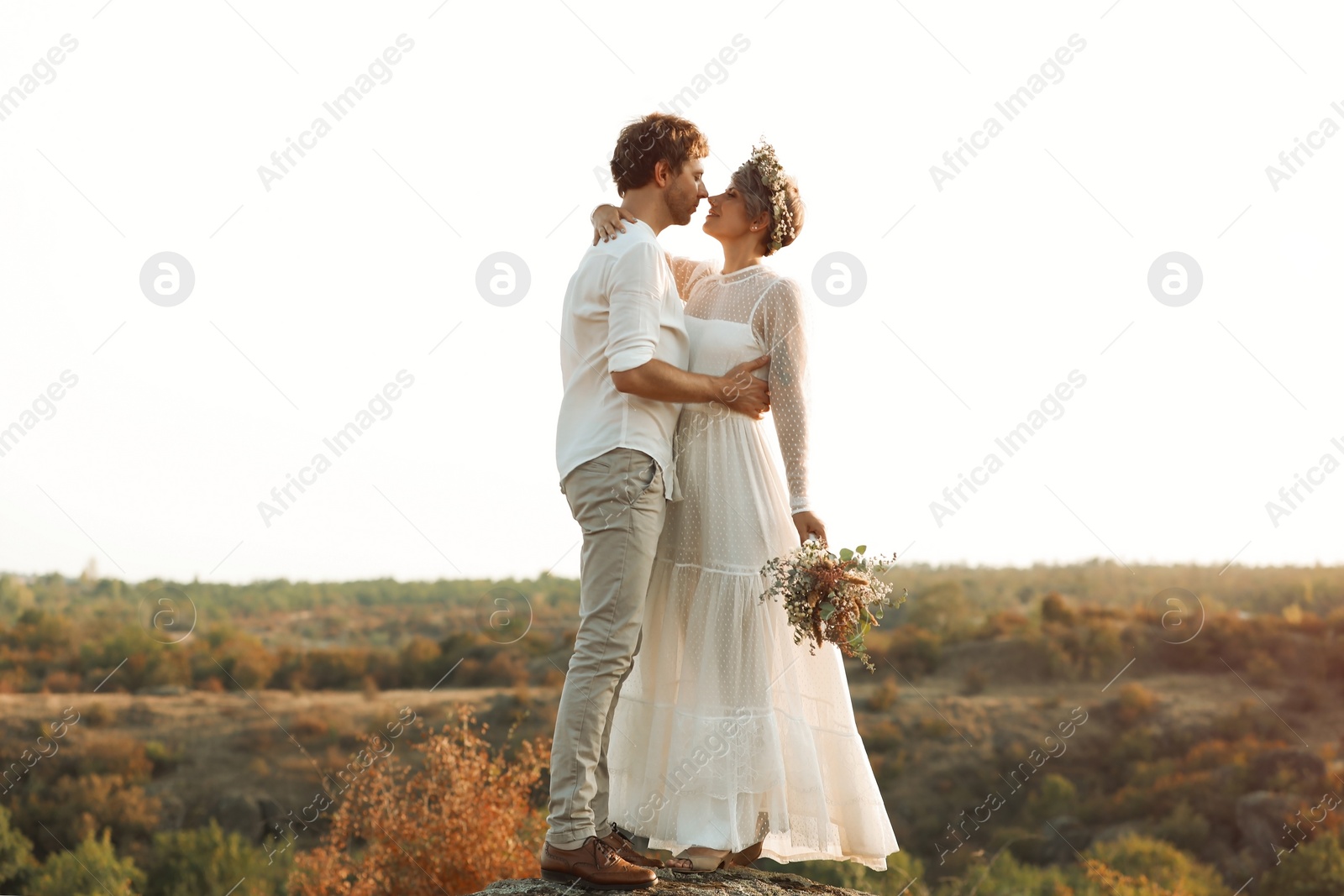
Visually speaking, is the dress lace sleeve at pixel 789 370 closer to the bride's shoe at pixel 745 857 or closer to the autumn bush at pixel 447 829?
the bride's shoe at pixel 745 857

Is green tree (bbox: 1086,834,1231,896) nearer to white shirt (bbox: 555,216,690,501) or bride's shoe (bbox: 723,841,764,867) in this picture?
bride's shoe (bbox: 723,841,764,867)

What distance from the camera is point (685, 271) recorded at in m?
4.18

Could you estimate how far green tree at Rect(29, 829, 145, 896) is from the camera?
1155 cm

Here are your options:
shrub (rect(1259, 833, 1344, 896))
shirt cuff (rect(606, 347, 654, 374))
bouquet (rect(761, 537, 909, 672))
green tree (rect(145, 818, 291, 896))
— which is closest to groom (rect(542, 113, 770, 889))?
shirt cuff (rect(606, 347, 654, 374))

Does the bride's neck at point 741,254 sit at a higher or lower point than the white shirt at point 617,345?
higher

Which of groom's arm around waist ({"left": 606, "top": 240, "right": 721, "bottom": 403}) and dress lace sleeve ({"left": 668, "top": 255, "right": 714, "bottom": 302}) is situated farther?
dress lace sleeve ({"left": 668, "top": 255, "right": 714, "bottom": 302})

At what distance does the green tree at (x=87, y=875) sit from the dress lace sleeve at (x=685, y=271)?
401 inches

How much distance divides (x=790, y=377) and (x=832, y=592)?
76cm

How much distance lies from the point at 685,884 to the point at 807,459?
4.70ft

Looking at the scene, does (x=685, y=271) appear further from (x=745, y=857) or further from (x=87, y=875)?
(x=87, y=875)

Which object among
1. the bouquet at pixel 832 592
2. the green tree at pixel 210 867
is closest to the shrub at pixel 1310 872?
the green tree at pixel 210 867

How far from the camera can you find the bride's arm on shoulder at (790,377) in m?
3.78

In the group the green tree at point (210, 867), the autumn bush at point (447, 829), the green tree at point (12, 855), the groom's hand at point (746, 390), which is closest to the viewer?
the groom's hand at point (746, 390)

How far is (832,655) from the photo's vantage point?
3.85 m
